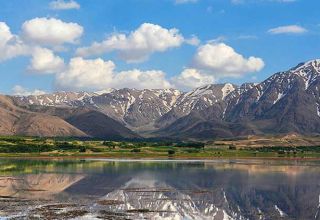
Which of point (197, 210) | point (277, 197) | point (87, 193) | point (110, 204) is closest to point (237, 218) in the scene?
point (197, 210)

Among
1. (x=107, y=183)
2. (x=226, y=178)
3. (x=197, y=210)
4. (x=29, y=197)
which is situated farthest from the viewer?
(x=226, y=178)

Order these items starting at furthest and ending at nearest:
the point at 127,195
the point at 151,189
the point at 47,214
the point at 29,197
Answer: the point at 151,189 < the point at 127,195 < the point at 29,197 < the point at 47,214

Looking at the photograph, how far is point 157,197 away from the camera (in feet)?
275

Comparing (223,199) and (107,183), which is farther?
(107,183)

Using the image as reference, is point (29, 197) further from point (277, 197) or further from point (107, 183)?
point (277, 197)

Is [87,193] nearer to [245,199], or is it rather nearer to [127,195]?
[127,195]

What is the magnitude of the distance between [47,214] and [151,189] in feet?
123

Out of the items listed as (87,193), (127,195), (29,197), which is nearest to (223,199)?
(127,195)

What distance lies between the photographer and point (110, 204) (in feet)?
242

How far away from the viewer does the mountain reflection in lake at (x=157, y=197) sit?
65312 mm

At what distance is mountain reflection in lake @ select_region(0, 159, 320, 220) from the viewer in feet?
214

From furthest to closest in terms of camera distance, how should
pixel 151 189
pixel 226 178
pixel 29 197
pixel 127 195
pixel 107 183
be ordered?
pixel 226 178, pixel 107 183, pixel 151 189, pixel 127 195, pixel 29 197

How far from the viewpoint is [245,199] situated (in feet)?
273

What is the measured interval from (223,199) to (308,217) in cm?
2043
